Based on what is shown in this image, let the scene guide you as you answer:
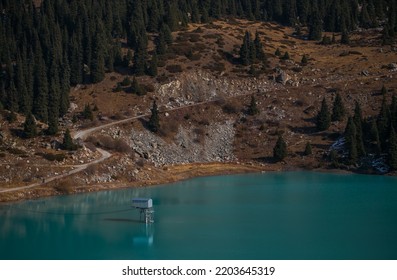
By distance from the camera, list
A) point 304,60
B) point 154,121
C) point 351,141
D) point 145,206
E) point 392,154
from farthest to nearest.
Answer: point 304,60
point 154,121
point 351,141
point 392,154
point 145,206

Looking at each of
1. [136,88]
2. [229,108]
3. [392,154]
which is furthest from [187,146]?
[392,154]

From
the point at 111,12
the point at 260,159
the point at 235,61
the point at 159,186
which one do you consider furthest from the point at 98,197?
the point at 111,12

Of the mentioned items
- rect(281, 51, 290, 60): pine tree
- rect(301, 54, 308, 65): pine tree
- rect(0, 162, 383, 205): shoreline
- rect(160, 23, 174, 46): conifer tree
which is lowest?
rect(0, 162, 383, 205): shoreline

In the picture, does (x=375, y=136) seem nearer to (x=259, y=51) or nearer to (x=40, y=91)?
(x=259, y=51)

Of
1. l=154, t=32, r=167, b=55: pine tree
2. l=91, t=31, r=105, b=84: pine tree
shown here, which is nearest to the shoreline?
l=91, t=31, r=105, b=84: pine tree

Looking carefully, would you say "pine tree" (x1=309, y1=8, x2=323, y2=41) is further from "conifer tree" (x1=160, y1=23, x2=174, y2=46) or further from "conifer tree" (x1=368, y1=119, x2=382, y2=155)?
"conifer tree" (x1=368, y1=119, x2=382, y2=155)

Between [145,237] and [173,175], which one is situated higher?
[145,237]

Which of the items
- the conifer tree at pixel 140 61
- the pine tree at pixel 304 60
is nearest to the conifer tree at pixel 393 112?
the pine tree at pixel 304 60
